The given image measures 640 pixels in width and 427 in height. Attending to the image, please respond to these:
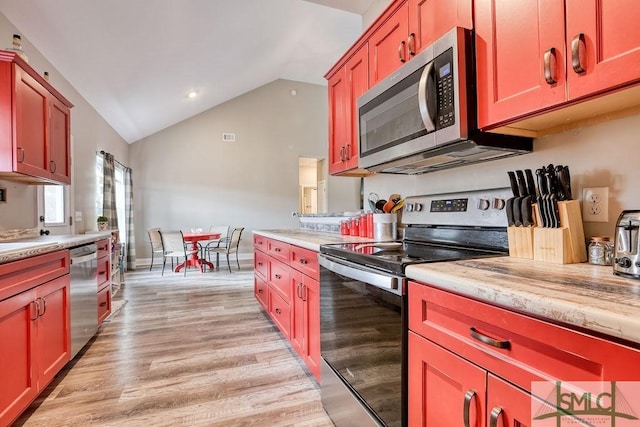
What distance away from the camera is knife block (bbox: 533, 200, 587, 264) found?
1064mm

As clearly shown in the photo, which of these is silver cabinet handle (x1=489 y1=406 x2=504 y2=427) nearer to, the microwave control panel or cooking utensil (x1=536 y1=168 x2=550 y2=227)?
cooking utensil (x1=536 y1=168 x2=550 y2=227)

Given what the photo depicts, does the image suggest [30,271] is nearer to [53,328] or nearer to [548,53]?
[53,328]

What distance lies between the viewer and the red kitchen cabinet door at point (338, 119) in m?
2.34

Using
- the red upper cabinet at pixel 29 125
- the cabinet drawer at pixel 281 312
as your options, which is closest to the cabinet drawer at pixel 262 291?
the cabinet drawer at pixel 281 312

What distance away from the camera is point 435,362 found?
0.93 m

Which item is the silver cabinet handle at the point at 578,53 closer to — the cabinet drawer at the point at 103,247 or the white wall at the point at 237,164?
the cabinet drawer at the point at 103,247

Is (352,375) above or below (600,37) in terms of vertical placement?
below

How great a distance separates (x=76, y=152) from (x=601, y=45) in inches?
183

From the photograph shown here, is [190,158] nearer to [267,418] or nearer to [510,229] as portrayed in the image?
[267,418]

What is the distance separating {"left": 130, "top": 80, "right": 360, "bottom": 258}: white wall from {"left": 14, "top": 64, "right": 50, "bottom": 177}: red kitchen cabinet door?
4080 millimetres

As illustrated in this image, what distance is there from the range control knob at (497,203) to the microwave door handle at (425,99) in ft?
1.37

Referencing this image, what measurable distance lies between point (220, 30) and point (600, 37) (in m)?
3.81

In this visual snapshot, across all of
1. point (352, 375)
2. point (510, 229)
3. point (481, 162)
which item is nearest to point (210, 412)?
point (352, 375)

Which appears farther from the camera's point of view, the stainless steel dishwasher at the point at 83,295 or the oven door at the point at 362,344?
the stainless steel dishwasher at the point at 83,295
